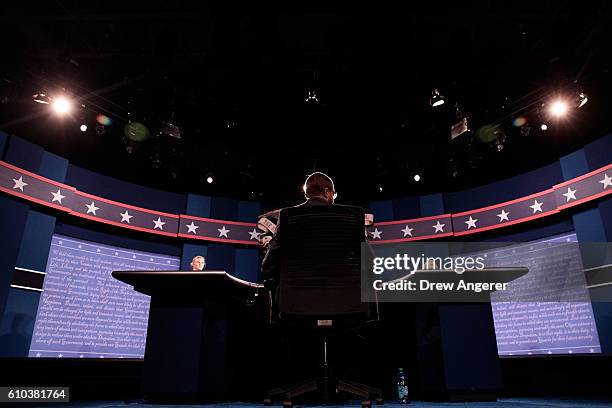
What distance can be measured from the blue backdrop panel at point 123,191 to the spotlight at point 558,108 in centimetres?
621

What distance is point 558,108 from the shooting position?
216 inches

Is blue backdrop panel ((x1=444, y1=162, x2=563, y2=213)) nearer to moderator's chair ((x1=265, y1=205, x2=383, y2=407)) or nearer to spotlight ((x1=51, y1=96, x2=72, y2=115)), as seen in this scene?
moderator's chair ((x1=265, y1=205, x2=383, y2=407))

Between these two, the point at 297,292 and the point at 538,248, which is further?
the point at 538,248

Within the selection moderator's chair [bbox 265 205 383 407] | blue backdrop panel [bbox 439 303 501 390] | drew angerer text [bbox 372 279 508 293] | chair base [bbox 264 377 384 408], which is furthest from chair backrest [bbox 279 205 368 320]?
blue backdrop panel [bbox 439 303 501 390]

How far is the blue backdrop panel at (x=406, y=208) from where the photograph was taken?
7797 mm

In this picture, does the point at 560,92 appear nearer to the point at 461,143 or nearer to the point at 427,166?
the point at 461,143

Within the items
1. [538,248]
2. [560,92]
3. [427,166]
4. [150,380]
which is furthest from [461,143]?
[150,380]

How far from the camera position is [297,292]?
2678 mm

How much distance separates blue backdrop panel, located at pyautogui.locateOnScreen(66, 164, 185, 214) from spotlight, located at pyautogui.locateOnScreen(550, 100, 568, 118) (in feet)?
20.4

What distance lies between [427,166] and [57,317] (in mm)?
6392

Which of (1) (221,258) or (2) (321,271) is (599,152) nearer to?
(2) (321,271)

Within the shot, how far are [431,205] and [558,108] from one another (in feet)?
9.11

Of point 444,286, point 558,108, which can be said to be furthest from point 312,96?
point 558,108

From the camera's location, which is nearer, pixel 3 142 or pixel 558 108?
pixel 558 108
